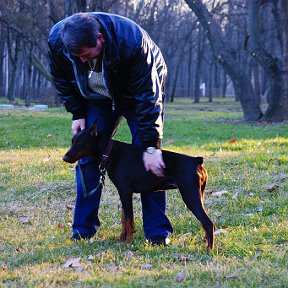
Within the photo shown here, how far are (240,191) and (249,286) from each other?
322 cm

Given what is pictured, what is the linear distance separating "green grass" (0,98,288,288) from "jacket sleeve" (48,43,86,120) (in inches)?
49.2

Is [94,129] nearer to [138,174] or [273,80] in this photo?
[138,174]

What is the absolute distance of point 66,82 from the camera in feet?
16.5

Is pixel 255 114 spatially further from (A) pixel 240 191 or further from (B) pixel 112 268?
(B) pixel 112 268

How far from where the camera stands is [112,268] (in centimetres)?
430

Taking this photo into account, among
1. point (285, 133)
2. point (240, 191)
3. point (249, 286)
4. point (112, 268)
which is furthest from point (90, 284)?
point (285, 133)

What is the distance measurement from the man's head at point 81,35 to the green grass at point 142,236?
1697 mm

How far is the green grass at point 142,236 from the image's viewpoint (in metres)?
4.08

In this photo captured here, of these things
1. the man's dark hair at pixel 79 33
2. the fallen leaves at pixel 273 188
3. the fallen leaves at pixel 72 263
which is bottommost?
the fallen leaves at pixel 72 263

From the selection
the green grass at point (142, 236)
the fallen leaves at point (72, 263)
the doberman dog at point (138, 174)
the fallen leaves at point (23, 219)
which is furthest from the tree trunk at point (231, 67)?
the fallen leaves at point (72, 263)

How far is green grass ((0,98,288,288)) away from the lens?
4.08m

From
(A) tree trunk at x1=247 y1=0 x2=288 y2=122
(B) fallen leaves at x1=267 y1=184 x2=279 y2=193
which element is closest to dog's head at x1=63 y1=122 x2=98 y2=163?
(B) fallen leaves at x1=267 y1=184 x2=279 y2=193

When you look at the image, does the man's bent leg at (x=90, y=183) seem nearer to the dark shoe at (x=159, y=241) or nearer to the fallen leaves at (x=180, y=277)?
the dark shoe at (x=159, y=241)

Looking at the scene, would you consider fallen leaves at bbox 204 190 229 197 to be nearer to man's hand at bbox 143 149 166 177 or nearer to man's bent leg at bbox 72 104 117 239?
man's bent leg at bbox 72 104 117 239
